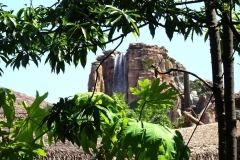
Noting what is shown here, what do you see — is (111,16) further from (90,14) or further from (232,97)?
(232,97)

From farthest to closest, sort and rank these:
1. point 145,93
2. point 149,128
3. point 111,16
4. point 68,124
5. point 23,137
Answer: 1. point 23,137
2. point 145,93
3. point 149,128
4. point 68,124
5. point 111,16

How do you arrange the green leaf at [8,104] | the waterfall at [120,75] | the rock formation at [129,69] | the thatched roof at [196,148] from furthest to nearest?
the waterfall at [120,75], the rock formation at [129,69], the thatched roof at [196,148], the green leaf at [8,104]

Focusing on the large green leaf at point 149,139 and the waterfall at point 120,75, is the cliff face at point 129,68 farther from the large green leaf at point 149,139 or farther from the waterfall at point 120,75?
the large green leaf at point 149,139

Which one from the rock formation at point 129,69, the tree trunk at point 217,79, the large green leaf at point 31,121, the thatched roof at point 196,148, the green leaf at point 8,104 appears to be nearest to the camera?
the tree trunk at point 217,79

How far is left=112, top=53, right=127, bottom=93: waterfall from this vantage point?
2503 centimetres

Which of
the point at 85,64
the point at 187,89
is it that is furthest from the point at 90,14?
the point at 187,89

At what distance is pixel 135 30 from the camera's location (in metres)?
1.18

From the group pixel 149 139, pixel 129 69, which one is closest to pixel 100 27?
pixel 149 139

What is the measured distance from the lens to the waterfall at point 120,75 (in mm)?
25031

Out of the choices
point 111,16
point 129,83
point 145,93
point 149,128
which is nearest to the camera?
point 111,16

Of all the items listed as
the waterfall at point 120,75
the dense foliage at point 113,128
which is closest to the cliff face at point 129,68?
the waterfall at point 120,75

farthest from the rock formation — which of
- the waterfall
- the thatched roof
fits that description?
the thatched roof

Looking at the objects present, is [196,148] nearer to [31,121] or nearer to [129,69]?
[31,121]

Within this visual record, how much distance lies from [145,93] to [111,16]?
71 cm
